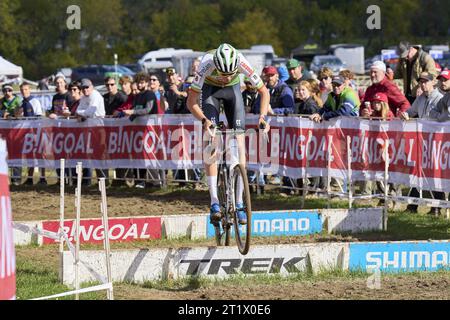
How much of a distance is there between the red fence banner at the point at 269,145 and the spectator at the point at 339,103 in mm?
213

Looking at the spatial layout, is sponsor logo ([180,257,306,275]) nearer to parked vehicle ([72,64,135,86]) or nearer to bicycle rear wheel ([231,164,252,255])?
bicycle rear wheel ([231,164,252,255])

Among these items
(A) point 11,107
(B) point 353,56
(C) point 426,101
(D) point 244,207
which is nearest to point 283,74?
(C) point 426,101

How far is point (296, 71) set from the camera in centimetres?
1817

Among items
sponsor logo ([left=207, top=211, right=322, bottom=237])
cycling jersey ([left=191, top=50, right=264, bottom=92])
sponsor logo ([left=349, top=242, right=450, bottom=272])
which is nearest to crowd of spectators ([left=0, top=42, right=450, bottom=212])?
sponsor logo ([left=207, top=211, right=322, bottom=237])

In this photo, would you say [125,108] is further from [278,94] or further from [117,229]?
[117,229]

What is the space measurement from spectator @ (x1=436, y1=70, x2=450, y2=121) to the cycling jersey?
3.31 metres

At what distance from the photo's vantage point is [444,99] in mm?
13883

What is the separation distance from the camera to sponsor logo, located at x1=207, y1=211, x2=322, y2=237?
43.5 feet

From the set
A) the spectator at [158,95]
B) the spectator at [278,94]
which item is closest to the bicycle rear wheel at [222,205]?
the spectator at [278,94]

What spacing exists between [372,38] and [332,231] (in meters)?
71.0

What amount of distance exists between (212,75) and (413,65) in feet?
19.0

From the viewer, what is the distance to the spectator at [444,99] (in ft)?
45.2

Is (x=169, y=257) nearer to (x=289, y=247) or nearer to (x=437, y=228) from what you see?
(x=289, y=247)
